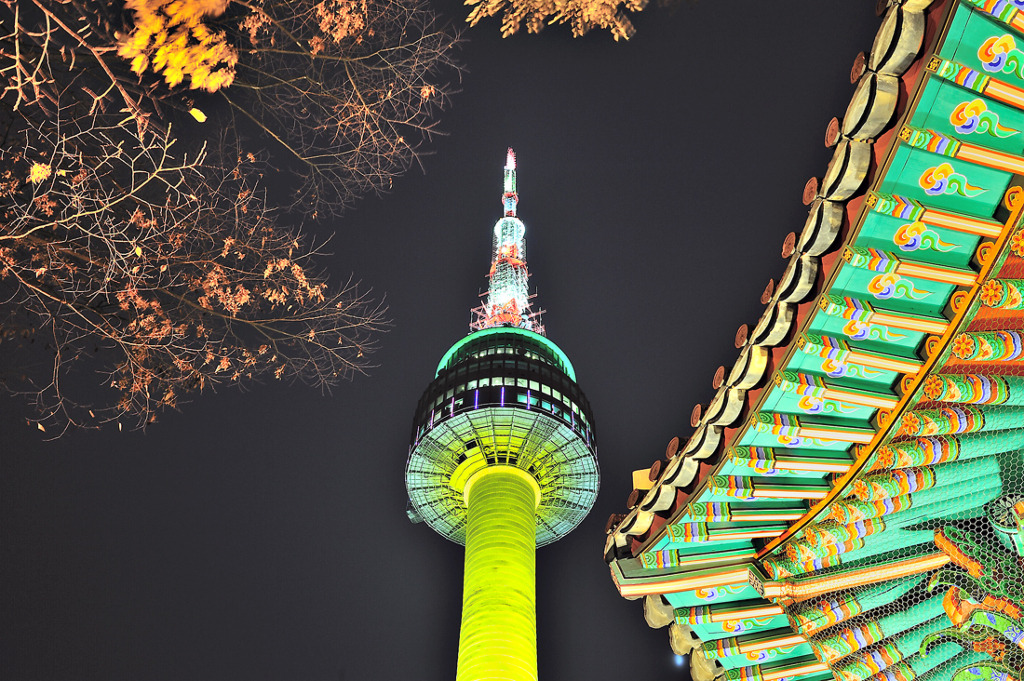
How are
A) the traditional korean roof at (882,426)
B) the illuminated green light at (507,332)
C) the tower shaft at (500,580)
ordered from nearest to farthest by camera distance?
the traditional korean roof at (882,426)
the tower shaft at (500,580)
the illuminated green light at (507,332)

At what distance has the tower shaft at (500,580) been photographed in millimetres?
40062

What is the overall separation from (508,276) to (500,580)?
30393mm

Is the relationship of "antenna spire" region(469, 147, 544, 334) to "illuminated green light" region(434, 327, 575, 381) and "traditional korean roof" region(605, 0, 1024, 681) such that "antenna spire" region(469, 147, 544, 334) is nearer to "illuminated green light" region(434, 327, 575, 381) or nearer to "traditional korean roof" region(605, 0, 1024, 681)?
"illuminated green light" region(434, 327, 575, 381)

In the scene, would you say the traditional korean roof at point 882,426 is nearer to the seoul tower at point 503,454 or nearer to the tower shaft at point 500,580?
the tower shaft at point 500,580

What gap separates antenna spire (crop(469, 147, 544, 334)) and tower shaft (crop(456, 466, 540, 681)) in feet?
44.0

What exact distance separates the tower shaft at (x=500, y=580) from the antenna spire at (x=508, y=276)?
13399 millimetres

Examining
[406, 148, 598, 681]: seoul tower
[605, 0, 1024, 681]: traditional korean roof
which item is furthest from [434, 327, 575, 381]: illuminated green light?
[605, 0, 1024, 681]: traditional korean roof

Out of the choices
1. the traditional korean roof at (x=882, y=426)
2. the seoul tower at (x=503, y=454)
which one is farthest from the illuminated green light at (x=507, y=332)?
the traditional korean roof at (x=882, y=426)

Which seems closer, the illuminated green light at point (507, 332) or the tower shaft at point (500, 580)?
the tower shaft at point (500, 580)

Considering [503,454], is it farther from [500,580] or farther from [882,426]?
[882,426]

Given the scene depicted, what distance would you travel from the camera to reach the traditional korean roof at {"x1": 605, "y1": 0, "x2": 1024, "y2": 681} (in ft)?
37.1

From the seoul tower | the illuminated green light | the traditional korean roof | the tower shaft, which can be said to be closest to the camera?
the traditional korean roof

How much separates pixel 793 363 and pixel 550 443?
41010mm

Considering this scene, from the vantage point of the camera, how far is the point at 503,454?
5278 cm
